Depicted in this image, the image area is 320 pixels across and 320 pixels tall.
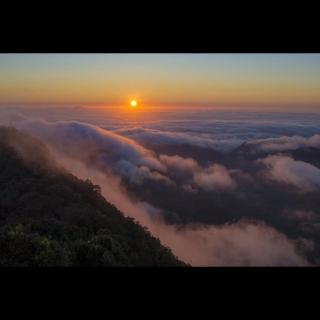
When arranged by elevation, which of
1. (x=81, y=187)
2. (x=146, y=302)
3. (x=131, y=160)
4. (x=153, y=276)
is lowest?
(x=146, y=302)

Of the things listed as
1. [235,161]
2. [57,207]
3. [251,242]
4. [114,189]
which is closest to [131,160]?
[114,189]

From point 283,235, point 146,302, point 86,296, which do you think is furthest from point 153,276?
point 283,235

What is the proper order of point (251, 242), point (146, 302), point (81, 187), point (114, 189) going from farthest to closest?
1. point (251, 242)
2. point (114, 189)
3. point (81, 187)
4. point (146, 302)

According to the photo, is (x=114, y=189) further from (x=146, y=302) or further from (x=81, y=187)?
(x=146, y=302)
